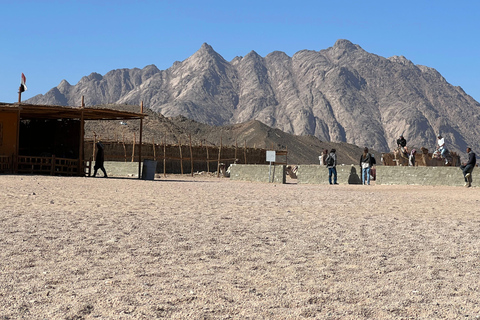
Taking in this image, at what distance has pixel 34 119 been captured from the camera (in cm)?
2866

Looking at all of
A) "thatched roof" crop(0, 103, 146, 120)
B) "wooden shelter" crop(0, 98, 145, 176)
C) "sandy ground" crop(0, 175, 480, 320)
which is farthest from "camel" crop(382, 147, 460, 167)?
"sandy ground" crop(0, 175, 480, 320)

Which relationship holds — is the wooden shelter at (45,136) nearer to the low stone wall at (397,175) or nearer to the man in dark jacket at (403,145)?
the low stone wall at (397,175)

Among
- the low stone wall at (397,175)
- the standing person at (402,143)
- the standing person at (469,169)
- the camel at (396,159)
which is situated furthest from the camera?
the camel at (396,159)

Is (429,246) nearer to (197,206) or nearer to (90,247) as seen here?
(90,247)

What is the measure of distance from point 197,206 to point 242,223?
2.80 metres

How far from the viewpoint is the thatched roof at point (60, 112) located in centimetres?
2262

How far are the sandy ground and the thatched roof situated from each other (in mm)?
11282

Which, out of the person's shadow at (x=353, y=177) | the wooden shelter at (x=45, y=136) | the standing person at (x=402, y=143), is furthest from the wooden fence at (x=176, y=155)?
the person's shadow at (x=353, y=177)

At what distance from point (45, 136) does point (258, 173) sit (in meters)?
10.1

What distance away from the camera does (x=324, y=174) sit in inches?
1033

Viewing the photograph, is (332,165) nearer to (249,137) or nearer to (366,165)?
(366,165)

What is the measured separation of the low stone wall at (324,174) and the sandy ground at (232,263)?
43.9 ft

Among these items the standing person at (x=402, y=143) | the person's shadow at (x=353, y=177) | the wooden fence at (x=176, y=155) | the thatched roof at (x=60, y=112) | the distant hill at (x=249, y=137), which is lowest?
the person's shadow at (x=353, y=177)

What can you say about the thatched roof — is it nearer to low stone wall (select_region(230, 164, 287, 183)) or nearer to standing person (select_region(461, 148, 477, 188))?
low stone wall (select_region(230, 164, 287, 183))
